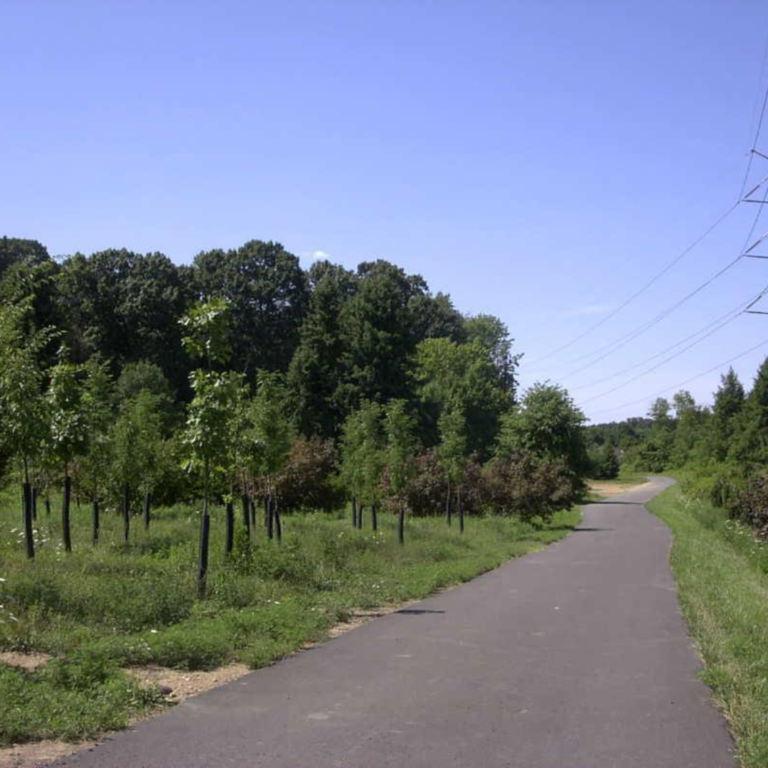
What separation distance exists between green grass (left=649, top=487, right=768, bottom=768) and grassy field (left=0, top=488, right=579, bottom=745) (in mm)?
5022

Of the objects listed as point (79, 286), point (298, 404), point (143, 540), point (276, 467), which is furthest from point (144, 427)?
point (79, 286)

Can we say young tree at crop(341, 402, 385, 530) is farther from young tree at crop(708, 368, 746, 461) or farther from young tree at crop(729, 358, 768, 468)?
young tree at crop(708, 368, 746, 461)

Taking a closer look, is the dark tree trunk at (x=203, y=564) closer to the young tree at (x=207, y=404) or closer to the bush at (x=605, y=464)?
the young tree at (x=207, y=404)

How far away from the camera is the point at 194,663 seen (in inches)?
388

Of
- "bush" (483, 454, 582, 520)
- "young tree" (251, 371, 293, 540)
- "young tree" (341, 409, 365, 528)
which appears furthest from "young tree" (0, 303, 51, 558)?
"bush" (483, 454, 582, 520)

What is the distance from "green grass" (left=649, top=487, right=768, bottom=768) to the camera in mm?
7863

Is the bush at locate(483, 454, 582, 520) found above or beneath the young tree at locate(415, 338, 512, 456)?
beneath

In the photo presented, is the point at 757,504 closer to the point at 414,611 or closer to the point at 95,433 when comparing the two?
the point at 414,611

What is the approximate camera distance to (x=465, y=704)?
27.1 ft

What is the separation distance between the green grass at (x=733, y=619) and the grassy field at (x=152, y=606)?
198 inches

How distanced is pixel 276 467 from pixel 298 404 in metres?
33.2

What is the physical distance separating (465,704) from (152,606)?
5076 mm

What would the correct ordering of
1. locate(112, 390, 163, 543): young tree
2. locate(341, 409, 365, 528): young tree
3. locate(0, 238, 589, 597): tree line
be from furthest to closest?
1. locate(341, 409, 365, 528): young tree
2. locate(112, 390, 163, 543): young tree
3. locate(0, 238, 589, 597): tree line

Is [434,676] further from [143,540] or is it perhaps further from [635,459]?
[635,459]
